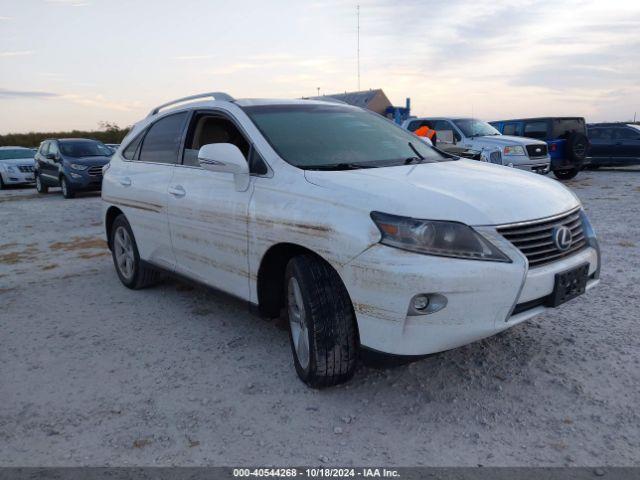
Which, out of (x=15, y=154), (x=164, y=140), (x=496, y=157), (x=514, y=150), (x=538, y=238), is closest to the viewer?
(x=538, y=238)

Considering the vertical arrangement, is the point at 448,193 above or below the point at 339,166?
below

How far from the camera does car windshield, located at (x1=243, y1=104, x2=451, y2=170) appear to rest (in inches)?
135

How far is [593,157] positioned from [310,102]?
51.2 ft

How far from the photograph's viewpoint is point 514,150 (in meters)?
12.3

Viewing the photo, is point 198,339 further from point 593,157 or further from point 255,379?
point 593,157

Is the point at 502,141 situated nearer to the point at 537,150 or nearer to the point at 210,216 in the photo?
the point at 537,150

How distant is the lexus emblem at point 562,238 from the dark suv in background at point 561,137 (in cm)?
1200

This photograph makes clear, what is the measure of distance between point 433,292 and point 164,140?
2962mm

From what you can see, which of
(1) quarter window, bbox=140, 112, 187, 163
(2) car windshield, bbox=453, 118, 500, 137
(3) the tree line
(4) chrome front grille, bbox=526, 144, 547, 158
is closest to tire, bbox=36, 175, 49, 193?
(2) car windshield, bbox=453, 118, 500, 137

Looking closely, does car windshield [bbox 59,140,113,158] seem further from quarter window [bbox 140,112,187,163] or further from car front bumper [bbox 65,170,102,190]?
quarter window [bbox 140,112,187,163]

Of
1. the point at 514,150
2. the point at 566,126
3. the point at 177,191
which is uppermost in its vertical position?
the point at 566,126

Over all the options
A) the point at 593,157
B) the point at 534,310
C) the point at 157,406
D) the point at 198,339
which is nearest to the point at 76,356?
the point at 198,339

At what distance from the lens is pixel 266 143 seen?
343cm

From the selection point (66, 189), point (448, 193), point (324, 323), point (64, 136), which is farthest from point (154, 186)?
point (64, 136)
